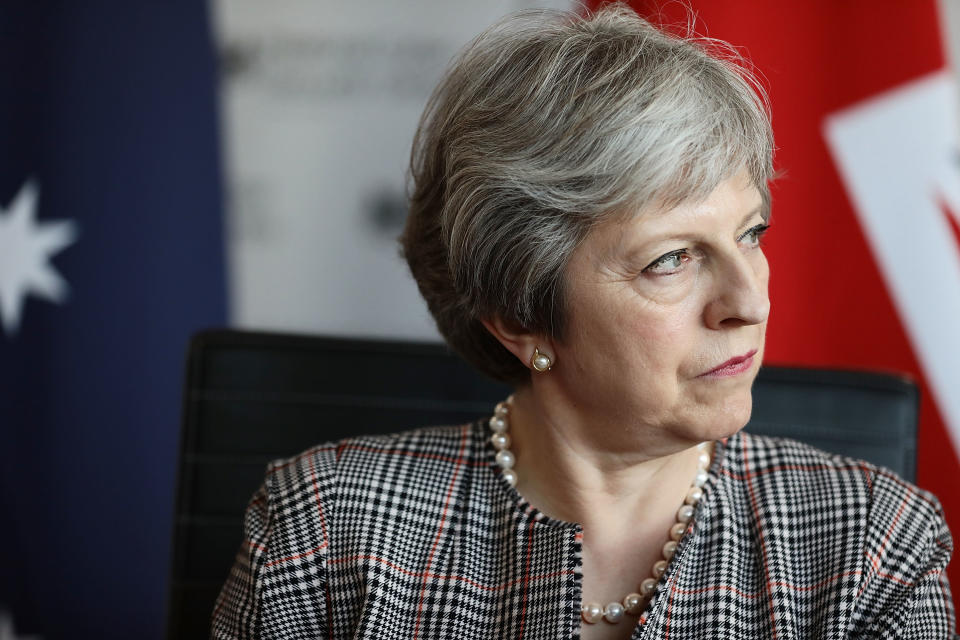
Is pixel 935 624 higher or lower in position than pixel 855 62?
lower

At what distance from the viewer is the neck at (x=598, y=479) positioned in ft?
4.38

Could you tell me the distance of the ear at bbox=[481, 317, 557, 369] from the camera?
4.28 feet

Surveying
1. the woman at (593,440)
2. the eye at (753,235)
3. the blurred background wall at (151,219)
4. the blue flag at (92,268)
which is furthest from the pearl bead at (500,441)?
the blue flag at (92,268)

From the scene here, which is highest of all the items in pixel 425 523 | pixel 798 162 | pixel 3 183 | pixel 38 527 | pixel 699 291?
pixel 3 183

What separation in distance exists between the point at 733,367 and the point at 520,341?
0.29m

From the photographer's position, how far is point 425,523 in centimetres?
141

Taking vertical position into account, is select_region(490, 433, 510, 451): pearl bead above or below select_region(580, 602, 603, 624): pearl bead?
above

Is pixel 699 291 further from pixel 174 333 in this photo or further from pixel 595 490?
pixel 174 333

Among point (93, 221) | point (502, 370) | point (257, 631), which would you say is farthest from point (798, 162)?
point (93, 221)

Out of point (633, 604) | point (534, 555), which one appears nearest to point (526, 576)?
point (534, 555)

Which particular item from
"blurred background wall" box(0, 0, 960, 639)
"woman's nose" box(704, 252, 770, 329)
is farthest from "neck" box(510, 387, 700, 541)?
"blurred background wall" box(0, 0, 960, 639)

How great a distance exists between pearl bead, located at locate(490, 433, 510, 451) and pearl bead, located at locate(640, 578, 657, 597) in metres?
0.29

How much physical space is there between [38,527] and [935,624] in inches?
80.4

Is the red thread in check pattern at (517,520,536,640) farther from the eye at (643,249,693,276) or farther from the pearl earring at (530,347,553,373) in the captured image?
the eye at (643,249,693,276)
